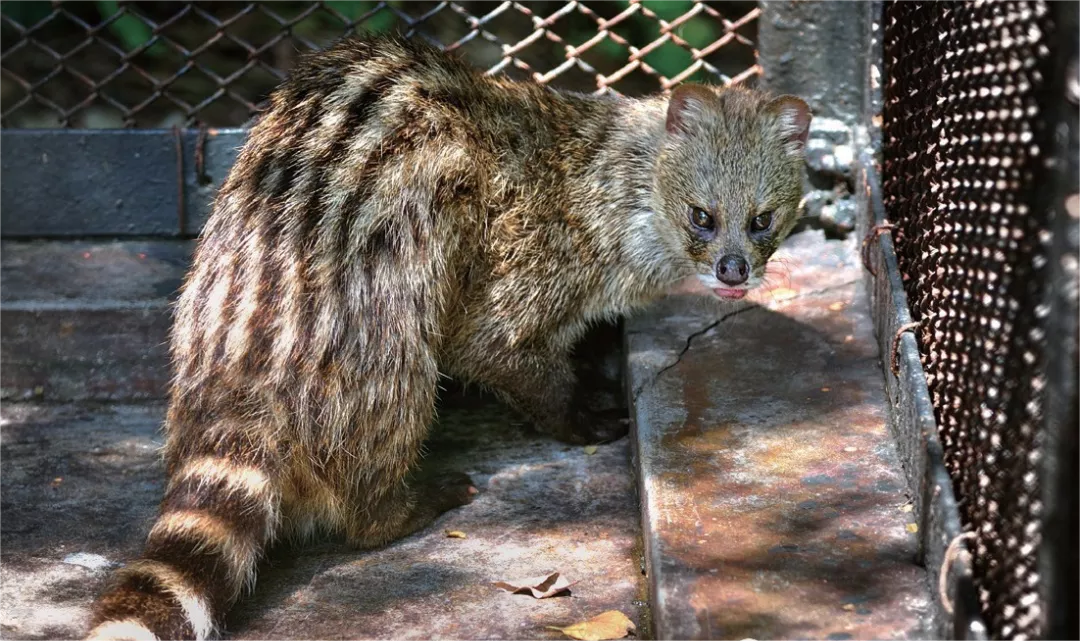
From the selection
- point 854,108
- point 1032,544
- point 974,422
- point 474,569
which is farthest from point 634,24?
point 1032,544

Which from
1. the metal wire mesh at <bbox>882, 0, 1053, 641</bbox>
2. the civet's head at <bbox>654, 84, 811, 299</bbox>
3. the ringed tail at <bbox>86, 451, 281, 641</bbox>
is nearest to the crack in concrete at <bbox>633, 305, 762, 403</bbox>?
the civet's head at <bbox>654, 84, 811, 299</bbox>

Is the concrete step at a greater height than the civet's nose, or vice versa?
the civet's nose

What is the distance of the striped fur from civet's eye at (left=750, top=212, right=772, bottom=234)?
3cm

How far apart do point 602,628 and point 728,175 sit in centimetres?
178

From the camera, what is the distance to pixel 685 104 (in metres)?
4.57

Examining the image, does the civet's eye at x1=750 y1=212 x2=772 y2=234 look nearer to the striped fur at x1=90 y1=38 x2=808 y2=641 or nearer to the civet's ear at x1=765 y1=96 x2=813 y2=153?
the striped fur at x1=90 y1=38 x2=808 y2=641

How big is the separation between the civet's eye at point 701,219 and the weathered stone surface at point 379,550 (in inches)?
31.8

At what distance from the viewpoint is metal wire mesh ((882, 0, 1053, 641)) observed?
233cm

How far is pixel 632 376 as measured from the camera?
4445mm

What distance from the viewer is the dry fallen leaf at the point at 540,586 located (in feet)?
11.9

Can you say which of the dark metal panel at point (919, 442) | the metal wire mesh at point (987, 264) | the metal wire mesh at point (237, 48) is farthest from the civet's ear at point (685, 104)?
the metal wire mesh at point (237, 48)

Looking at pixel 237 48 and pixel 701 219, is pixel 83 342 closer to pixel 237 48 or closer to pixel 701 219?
pixel 701 219

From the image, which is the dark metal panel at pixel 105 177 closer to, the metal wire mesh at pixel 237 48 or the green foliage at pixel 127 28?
the metal wire mesh at pixel 237 48

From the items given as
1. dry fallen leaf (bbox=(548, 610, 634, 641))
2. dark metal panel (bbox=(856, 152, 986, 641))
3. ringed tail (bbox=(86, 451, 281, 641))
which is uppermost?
dark metal panel (bbox=(856, 152, 986, 641))
